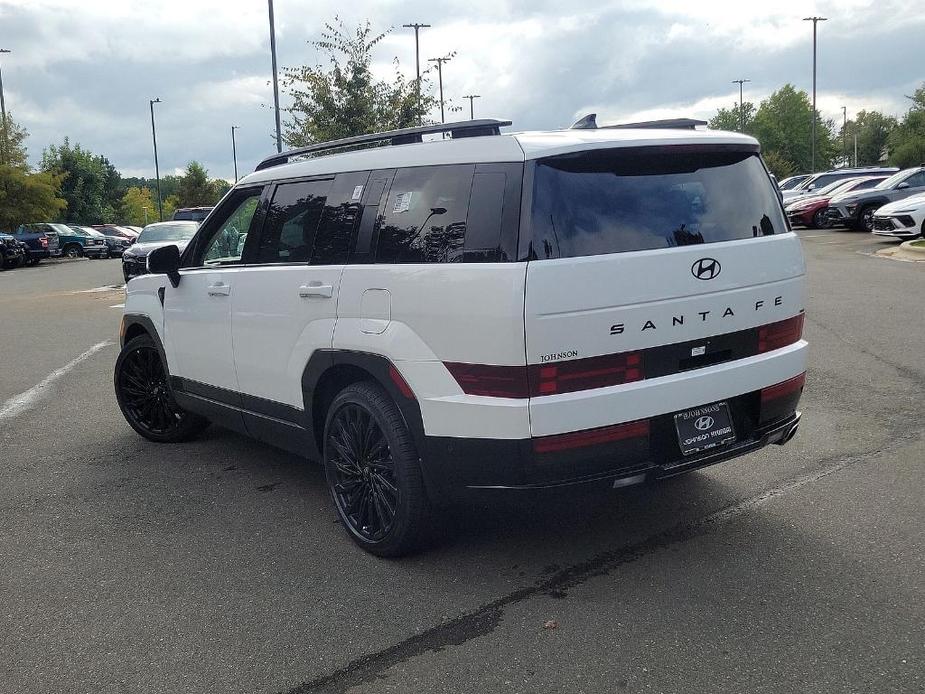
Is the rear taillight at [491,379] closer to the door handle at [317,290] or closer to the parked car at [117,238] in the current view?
the door handle at [317,290]

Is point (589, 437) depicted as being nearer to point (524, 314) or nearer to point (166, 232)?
point (524, 314)

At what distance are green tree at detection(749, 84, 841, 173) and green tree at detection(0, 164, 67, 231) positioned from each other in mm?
87068

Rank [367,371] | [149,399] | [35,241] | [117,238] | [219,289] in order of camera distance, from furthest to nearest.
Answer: [117,238] < [35,241] < [149,399] < [219,289] < [367,371]

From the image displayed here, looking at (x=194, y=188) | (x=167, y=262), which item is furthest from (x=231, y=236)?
(x=194, y=188)

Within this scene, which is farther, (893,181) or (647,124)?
(893,181)

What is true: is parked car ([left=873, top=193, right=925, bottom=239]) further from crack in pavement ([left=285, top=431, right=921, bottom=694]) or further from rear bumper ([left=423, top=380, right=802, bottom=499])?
rear bumper ([left=423, top=380, right=802, bottom=499])

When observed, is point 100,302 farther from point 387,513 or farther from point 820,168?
point 820,168

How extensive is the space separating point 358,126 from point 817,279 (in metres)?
12.1

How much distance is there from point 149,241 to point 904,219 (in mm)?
16859

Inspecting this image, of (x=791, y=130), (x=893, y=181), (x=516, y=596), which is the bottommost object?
(x=516, y=596)

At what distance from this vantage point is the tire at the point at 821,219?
93.4 feet

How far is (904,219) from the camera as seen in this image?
64.8ft

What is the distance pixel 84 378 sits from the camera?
8.95 meters

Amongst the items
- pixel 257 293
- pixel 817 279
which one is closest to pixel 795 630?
pixel 257 293
